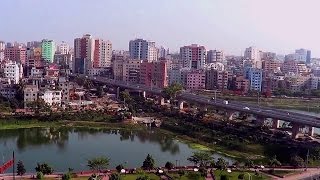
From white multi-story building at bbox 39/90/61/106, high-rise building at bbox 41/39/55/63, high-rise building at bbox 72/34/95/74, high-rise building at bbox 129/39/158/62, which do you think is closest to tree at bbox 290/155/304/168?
white multi-story building at bbox 39/90/61/106

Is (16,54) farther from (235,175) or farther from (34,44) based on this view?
(235,175)

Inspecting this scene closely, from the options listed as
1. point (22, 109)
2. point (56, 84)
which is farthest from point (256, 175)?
point (56, 84)

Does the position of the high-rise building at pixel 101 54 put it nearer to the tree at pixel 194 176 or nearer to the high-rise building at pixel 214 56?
the high-rise building at pixel 214 56

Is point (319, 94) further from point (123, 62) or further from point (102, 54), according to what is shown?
point (102, 54)

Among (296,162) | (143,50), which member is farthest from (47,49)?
(296,162)

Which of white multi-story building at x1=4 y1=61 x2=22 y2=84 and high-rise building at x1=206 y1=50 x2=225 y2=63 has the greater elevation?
high-rise building at x1=206 y1=50 x2=225 y2=63

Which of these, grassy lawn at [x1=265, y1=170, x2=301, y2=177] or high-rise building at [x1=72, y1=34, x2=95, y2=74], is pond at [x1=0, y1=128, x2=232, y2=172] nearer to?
grassy lawn at [x1=265, y1=170, x2=301, y2=177]
